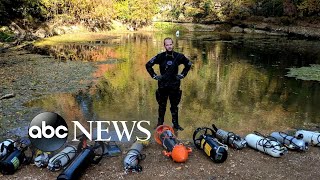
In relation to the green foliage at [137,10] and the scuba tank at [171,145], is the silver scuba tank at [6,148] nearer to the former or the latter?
the scuba tank at [171,145]

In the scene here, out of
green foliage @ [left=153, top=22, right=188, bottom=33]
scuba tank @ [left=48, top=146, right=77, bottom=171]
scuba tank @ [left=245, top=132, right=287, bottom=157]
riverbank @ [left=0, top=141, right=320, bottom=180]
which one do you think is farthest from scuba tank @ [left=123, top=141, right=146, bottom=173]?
green foliage @ [left=153, top=22, right=188, bottom=33]

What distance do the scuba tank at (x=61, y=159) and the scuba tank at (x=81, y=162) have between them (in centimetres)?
26

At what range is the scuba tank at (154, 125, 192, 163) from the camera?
270 inches

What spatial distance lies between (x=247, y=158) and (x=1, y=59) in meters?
19.5

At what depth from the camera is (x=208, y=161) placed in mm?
7047

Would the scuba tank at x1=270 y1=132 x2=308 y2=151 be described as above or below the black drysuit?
below

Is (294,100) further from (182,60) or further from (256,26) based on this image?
(256,26)

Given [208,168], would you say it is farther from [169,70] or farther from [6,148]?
[6,148]

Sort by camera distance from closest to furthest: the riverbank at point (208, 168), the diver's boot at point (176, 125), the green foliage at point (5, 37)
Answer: the riverbank at point (208, 168), the diver's boot at point (176, 125), the green foliage at point (5, 37)

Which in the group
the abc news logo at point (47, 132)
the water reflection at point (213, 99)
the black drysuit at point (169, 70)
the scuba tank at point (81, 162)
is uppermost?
the black drysuit at point (169, 70)

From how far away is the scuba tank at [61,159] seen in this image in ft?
21.1

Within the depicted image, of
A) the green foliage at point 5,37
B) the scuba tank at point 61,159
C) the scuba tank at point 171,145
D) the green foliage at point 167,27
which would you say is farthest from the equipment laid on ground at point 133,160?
the green foliage at point 167,27

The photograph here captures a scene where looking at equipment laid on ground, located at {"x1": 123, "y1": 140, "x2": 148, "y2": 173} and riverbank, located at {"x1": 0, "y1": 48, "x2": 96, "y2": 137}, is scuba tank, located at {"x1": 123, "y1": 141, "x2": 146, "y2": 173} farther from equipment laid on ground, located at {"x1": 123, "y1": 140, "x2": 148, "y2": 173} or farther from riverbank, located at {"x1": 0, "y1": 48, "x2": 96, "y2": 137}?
riverbank, located at {"x1": 0, "y1": 48, "x2": 96, "y2": 137}

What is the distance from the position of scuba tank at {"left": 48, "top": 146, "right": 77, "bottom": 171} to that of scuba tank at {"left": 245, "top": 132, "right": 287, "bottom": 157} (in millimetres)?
4104
